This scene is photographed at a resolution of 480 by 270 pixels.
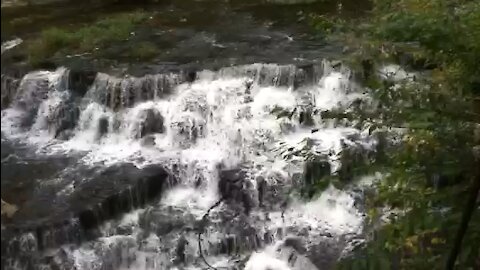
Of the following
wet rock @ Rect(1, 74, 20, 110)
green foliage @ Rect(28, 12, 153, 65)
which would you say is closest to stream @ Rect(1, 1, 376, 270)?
green foliage @ Rect(28, 12, 153, 65)

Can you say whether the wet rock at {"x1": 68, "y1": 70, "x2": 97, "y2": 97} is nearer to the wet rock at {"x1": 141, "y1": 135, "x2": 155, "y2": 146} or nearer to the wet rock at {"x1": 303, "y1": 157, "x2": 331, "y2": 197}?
the wet rock at {"x1": 141, "y1": 135, "x2": 155, "y2": 146}

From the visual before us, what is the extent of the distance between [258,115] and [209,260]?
8.13 ft

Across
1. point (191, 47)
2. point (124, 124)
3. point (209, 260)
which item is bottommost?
point (209, 260)

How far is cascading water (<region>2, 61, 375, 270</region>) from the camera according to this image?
6.25m

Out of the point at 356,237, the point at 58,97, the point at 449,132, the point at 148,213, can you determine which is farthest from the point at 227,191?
the point at 449,132

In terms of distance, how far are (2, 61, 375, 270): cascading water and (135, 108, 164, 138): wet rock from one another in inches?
0.6

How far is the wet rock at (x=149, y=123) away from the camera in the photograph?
8.34m

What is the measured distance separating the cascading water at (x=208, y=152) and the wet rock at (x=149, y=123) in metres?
0.01

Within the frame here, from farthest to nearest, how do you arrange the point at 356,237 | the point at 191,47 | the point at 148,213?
the point at 191,47 < the point at 148,213 < the point at 356,237

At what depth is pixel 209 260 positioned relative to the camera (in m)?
6.29

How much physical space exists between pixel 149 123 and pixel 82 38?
8.08ft

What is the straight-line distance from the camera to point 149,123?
8.38m

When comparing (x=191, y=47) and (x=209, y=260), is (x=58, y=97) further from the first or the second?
(x=209, y=260)

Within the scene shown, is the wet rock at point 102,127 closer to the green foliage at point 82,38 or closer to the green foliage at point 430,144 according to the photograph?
the green foliage at point 82,38
